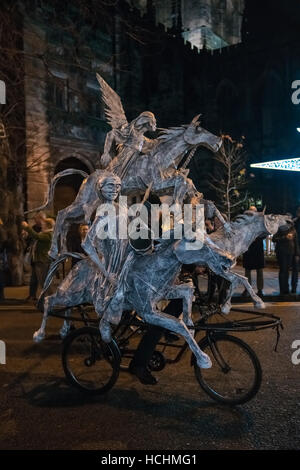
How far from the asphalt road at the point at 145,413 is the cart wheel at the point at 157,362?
0.83 ft

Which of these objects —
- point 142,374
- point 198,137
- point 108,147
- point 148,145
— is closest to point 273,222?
point 198,137

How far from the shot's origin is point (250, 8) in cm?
4022

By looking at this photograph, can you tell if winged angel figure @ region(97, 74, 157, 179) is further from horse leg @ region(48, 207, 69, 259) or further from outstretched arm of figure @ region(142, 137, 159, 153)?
horse leg @ region(48, 207, 69, 259)

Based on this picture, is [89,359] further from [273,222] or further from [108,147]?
[108,147]

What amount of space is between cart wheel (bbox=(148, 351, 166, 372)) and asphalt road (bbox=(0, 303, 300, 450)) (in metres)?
0.25

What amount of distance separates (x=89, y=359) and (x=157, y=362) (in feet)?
2.66

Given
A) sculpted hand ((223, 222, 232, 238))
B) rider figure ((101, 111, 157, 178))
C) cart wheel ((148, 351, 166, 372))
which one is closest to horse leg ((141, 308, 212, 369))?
cart wheel ((148, 351, 166, 372))

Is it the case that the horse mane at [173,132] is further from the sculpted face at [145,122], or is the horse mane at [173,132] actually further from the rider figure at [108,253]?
the rider figure at [108,253]

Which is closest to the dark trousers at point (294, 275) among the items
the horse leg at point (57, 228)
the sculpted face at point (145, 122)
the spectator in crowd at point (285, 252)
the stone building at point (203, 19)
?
the spectator in crowd at point (285, 252)

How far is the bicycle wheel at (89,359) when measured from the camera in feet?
15.9

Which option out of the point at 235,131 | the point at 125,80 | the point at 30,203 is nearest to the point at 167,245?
the point at 30,203

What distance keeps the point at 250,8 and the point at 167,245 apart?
41.7m
